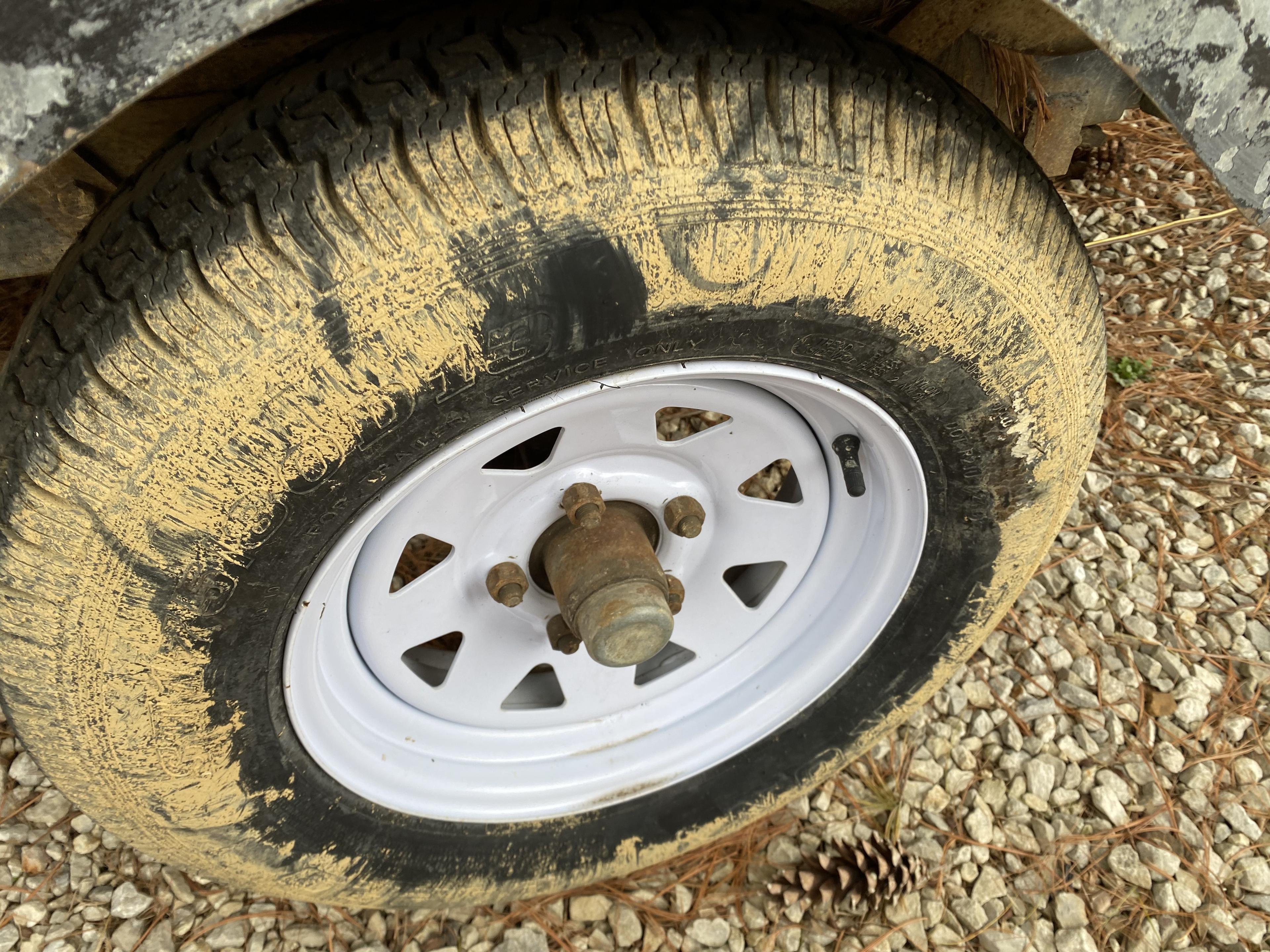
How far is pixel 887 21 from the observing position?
1231mm

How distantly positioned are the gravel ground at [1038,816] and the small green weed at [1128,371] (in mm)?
175

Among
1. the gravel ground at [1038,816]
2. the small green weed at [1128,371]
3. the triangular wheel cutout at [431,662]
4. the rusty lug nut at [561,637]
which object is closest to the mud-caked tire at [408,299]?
the triangular wheel cutout at [431,662]

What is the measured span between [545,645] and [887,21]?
43.4 inches

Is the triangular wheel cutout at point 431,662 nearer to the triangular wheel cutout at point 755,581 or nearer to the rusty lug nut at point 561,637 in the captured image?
the rusty lug nut at point 561,637

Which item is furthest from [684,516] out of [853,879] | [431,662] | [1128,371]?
[1128,371]

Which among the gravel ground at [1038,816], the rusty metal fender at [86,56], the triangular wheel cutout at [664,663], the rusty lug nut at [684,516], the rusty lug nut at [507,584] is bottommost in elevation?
the gravel ground at [1038,816]

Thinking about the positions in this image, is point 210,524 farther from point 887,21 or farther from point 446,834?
point 887,21

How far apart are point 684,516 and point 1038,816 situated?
43.0 inches

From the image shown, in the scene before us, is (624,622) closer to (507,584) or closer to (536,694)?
(507,584)

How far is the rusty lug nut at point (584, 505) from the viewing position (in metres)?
1.28

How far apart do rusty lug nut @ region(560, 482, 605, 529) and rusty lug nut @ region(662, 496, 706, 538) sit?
13 cm

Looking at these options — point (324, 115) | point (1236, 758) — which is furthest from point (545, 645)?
point (1236, 758)

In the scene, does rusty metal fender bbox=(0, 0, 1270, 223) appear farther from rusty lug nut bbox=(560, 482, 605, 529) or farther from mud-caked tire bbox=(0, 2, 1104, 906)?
rusty lug nut bbox=(560, 482, 605, 529)

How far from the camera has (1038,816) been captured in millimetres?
1803
